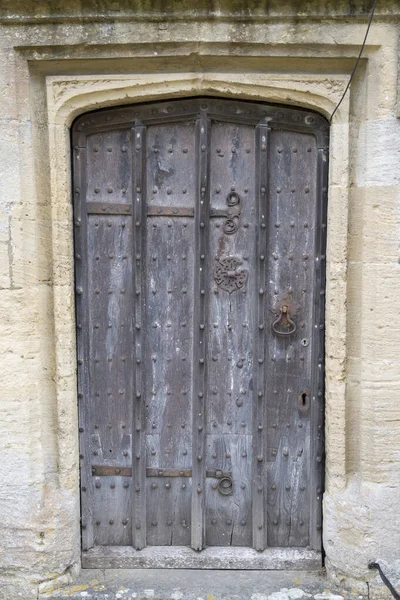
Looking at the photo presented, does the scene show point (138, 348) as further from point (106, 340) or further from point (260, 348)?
point (260, 348)

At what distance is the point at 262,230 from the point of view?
2.49 metres

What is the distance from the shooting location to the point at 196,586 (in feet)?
8.26

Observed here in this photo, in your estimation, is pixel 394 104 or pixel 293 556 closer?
pixel 394 104

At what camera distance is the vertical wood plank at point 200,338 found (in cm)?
247

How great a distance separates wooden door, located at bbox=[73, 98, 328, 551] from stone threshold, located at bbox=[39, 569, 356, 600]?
0.13m

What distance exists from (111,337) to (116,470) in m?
0.63

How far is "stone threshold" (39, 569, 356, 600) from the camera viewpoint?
8.06ft

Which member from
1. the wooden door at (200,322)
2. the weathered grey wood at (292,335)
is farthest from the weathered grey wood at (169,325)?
the weathered grey wood at (292,335)

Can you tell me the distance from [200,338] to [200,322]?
75mm

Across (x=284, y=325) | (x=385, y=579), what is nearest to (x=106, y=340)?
(x=284, y=325)

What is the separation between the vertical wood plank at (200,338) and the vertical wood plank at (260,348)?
0.23m

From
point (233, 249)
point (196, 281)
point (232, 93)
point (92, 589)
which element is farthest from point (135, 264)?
point (92, 589)

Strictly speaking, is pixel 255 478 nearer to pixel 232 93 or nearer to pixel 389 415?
pixel 389 415

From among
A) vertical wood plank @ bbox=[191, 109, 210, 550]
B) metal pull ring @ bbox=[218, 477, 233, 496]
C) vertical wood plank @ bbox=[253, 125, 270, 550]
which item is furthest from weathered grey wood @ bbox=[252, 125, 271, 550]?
vertical wood plank @ bbox=[191, 109, 210, 550]
